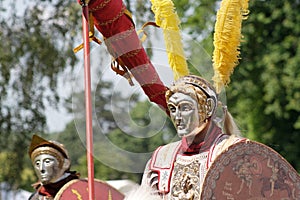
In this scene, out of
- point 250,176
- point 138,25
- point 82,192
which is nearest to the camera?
point 250,176

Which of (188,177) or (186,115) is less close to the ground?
(186,115)

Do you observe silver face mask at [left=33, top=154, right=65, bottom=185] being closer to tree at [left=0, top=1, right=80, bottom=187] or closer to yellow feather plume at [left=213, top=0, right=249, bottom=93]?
yellow feather plume at [left=213, top=0, right=249, bottom=93]

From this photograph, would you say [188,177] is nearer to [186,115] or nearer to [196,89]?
[186,115]

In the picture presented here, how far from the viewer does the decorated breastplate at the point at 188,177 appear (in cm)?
623

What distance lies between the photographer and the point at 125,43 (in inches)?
261

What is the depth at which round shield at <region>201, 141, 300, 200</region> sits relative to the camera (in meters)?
6.02

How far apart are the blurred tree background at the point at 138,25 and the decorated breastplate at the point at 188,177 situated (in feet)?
16.0

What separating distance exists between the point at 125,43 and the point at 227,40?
0.61 m

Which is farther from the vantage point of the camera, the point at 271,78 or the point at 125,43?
the point at 271,78

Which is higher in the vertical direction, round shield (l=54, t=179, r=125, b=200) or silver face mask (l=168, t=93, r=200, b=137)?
silver face mask (l=168, t=93, r=200, b=137)

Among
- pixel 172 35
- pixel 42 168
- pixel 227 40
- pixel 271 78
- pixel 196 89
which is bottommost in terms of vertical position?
pixel 271 78

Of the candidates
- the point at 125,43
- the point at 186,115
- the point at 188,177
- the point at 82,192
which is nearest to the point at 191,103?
the point at 186,115

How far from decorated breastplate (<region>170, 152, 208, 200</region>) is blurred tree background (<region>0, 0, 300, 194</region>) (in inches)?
192

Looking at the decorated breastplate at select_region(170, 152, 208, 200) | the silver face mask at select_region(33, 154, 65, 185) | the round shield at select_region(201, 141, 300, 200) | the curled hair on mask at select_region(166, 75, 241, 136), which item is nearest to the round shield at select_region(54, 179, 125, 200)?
the silver face mask at select_region(33, 154, 65, 185)
